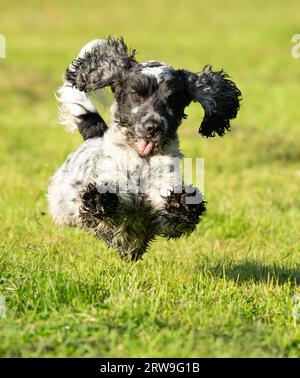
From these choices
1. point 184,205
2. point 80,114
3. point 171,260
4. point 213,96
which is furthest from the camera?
point 80,114

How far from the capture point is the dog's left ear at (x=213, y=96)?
6539 millimetres

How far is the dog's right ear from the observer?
6539 millimetres

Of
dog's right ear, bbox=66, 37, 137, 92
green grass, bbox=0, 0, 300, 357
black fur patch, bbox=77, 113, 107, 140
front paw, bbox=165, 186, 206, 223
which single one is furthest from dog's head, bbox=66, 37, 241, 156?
green grass, bbox=0, 0, 300, 357

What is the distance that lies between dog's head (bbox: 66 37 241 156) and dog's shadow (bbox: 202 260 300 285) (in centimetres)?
104

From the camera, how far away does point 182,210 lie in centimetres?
593

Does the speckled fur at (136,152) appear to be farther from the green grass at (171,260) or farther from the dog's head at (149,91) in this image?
the green grass at (171,260)

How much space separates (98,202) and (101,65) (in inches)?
52.2

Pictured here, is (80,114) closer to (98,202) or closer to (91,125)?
(91,125)

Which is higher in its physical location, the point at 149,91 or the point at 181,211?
the point at 149,91

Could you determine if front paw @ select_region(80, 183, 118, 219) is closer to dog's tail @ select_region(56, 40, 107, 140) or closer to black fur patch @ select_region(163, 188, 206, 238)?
black fur patch @ select_region(163, 188, 206, 238)

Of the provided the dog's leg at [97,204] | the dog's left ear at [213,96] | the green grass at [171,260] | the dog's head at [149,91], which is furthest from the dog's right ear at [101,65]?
the green grass at [171,260]

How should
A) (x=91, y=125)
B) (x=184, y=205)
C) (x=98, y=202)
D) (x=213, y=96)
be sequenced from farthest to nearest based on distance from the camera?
(x=91, y=125) → (x=213, y=96) → (x=184, y=205) → (x=98, y=202)

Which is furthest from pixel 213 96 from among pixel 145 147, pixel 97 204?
pixel 97 204

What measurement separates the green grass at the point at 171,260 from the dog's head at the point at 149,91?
0.95 metres
